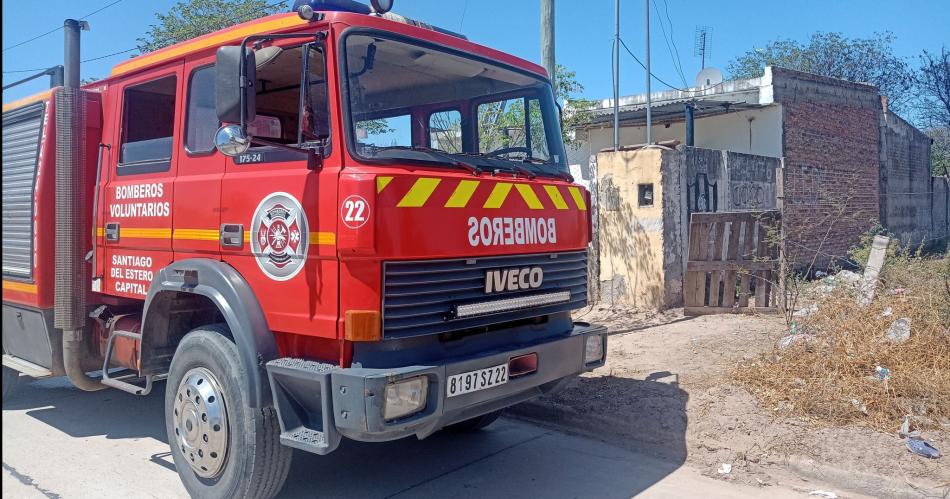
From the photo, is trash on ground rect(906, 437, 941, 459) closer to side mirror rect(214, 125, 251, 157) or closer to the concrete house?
the concrete house

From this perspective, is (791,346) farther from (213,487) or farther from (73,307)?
(73,307)

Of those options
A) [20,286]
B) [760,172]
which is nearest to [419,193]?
[20,286]

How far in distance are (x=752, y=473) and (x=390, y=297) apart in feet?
8.82

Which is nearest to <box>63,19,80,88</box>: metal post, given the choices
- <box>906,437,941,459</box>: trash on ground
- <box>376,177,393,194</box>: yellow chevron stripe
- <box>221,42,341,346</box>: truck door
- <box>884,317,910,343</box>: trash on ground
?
<box>221,42,341,346</box>: truck door

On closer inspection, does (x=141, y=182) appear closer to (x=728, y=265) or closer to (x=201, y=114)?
(x=201, y=114)

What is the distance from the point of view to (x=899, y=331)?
18.8 ft

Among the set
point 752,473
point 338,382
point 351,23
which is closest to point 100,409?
point 338,382

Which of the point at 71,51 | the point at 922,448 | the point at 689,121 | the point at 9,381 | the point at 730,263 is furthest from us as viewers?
the point at 689,121

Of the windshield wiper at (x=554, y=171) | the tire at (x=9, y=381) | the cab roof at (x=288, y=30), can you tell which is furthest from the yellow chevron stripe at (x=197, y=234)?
the tire at (x=9, y=381)

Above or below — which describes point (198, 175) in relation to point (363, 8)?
below

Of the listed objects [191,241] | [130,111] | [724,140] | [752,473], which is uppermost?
[724,140]

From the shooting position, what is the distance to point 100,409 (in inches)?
246

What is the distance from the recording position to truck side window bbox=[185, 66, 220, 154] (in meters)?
4.18

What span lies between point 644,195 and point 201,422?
6.67m
